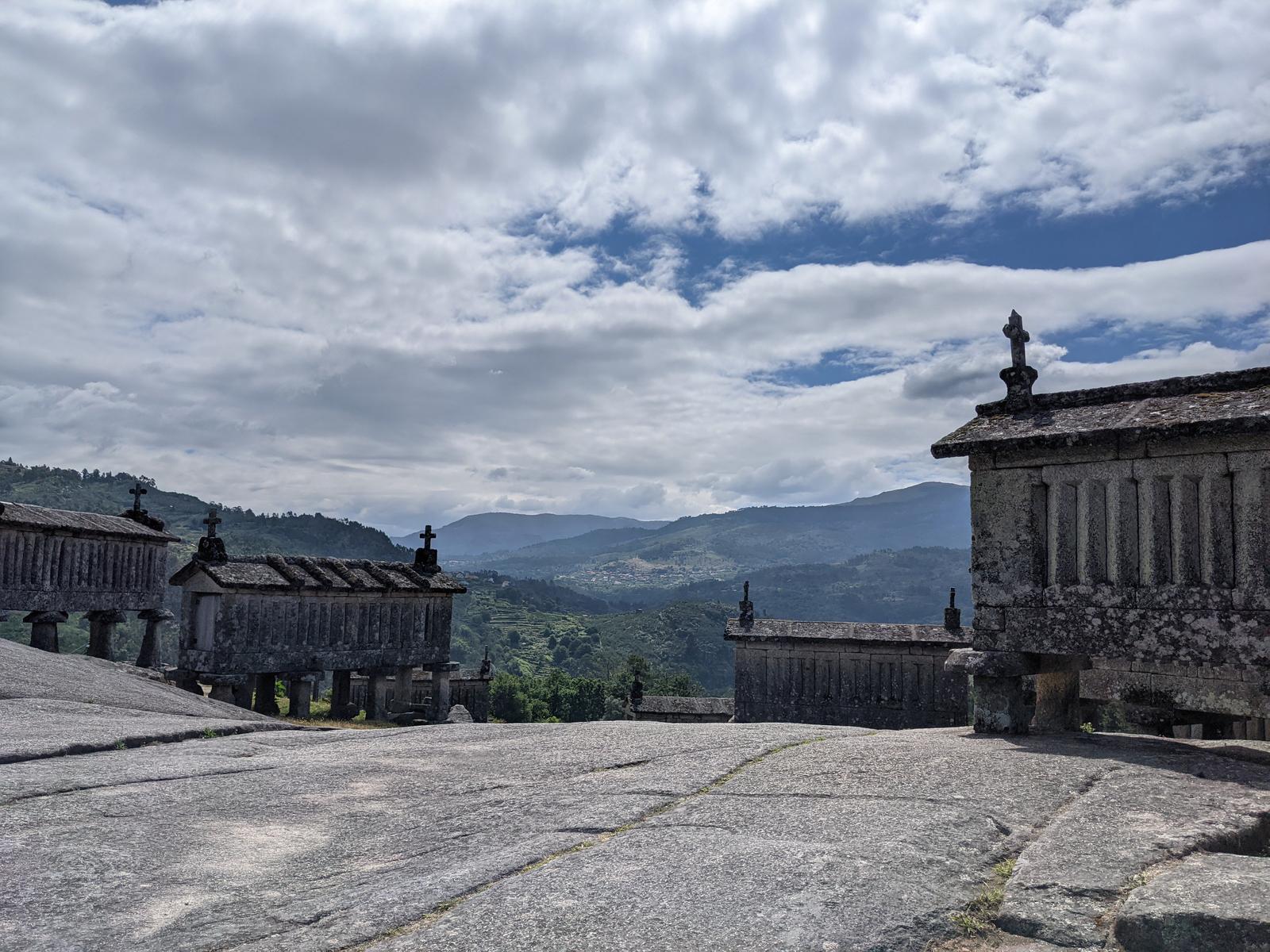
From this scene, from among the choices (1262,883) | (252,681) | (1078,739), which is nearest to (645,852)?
(1262,883)

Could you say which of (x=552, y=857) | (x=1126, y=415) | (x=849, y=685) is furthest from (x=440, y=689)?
(x=552, y=857)

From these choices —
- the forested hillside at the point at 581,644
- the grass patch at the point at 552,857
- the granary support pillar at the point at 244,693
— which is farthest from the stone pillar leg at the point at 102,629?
the forested hillside at the point at 581,644

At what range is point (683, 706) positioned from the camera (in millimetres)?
45531

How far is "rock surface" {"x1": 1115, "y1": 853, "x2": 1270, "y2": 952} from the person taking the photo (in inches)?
132

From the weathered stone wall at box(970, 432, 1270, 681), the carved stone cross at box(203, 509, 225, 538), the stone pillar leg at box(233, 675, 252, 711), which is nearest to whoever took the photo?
the weathered stone wall at box(970, 432, 1270, 681)

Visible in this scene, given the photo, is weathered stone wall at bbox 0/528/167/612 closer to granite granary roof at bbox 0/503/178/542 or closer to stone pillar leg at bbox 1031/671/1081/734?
granite granary roof at bbox 0/503/178/542

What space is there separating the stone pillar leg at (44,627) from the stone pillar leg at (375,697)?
760cm

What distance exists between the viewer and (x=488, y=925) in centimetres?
362

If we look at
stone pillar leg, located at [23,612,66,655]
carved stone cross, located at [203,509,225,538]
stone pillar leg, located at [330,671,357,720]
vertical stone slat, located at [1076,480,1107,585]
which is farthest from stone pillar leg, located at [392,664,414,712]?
vertical stone slat, located at [1076,480,1107,585]

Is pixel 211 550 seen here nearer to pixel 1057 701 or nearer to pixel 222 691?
pixel 222 691

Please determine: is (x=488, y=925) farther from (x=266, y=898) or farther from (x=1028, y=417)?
(x=1028, y=417)

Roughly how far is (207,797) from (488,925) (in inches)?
124

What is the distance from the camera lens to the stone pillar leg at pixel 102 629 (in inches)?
965

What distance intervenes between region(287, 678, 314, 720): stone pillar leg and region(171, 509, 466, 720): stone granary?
0.02 m
